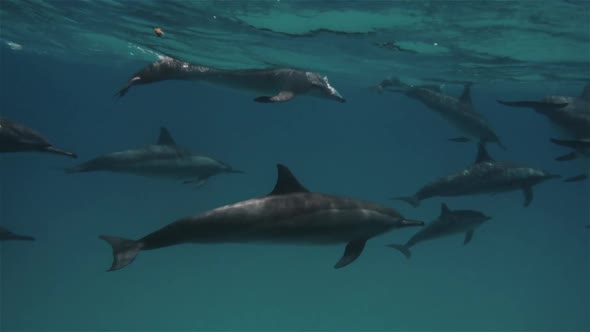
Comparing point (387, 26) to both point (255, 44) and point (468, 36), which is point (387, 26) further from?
point (255, 44)

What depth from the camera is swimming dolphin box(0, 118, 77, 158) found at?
661 cm

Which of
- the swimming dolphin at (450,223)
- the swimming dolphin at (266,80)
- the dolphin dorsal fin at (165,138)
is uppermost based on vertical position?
the swimming dolphin at (266,80)

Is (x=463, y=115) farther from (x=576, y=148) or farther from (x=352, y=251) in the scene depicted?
(x=352, y=251)

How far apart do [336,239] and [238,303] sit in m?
22.6

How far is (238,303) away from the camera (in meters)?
27.9

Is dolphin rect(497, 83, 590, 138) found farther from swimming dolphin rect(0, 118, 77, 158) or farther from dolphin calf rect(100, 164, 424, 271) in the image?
swimming dolphin rect(0, 118, 77, 158)

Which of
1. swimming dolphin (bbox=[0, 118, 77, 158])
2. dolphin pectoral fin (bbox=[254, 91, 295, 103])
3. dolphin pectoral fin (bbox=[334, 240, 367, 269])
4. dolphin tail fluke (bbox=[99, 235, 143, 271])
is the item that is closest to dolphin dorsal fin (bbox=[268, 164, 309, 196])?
dolphin pectoral fin (bbox=[334, 240, 367, 269])

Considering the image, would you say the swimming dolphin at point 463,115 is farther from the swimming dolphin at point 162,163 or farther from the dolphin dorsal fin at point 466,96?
the swimming dolphin at point 162,163

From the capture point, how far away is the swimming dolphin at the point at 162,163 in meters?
11.9

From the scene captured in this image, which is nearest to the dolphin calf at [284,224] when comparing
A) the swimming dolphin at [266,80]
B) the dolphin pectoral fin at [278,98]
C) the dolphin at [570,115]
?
the dolphin pectoral fin at [278,98]

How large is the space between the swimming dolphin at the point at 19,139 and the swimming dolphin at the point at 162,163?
458 centimetres

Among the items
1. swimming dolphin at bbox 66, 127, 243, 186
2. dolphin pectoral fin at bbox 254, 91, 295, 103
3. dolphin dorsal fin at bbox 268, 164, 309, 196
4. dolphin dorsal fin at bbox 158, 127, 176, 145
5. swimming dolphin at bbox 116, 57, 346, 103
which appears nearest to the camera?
dolphin dorsal fin at bbox 268, 164, 309, 196

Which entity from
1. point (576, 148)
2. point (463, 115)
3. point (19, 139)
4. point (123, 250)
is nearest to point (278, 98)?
point (123, 250)

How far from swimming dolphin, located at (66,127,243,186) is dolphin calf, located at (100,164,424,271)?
6.07 meters
